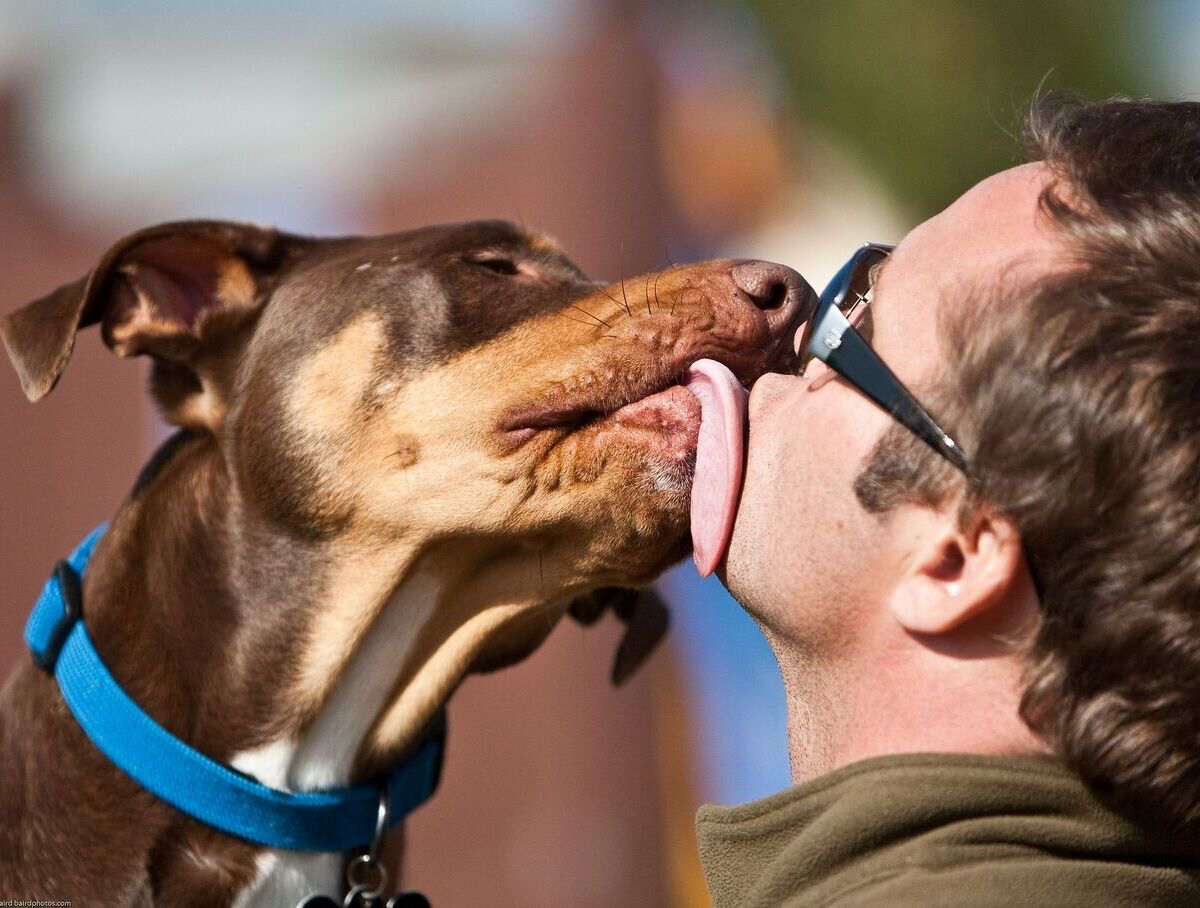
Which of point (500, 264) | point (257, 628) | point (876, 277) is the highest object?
point (876, 277)

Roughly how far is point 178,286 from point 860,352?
2004 mm

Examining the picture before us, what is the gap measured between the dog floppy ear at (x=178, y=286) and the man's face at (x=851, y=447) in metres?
1.67

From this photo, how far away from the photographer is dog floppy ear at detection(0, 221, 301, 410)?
3.55 meters

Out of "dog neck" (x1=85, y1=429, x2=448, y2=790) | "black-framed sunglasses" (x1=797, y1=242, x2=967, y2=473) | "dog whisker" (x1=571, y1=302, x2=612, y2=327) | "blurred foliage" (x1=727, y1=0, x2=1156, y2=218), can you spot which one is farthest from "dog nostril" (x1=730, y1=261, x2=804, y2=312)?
"blurred foliage" (x1=727, y1=0, x2=1156, y2=218)

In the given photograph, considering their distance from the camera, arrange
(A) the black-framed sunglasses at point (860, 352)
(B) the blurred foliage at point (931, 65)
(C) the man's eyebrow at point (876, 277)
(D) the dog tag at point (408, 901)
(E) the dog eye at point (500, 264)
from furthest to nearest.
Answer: (B) the blurred foliage at point (931, 65) → (E) the dog eye at point (500, 264) → (D) the dog tag at point (408, 901) → (C) the man's eyebrow at point (876, 277) → (A) the black-framed sunglasses at point (860, 352)

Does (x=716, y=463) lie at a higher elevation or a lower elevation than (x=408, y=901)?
higher

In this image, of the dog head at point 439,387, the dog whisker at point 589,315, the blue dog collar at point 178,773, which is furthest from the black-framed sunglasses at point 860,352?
the blue dog collar at point 178,773

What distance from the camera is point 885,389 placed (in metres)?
2.52

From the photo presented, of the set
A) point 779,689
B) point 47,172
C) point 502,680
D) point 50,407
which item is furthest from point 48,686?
point 47,172

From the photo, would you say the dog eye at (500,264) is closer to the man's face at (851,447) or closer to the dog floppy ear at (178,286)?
the dog floppy ear at (178,286)

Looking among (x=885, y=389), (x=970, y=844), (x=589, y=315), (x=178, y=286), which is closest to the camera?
(x=970, y=844)

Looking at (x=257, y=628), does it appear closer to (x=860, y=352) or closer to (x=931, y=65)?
(x=860, y=352)

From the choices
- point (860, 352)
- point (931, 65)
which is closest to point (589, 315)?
point (860, 352)

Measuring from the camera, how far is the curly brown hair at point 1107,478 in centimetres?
222
